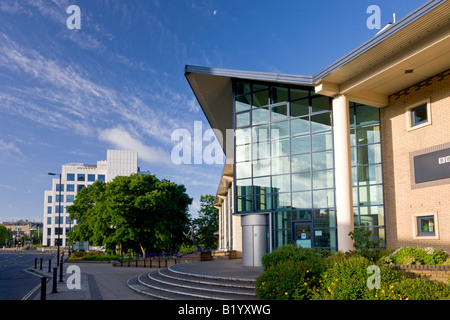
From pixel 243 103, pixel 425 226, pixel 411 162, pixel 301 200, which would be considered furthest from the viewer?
A: pixel 243 103

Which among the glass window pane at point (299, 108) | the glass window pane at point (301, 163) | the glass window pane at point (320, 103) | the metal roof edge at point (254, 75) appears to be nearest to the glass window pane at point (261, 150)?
the glass window pane at point (301, 163)

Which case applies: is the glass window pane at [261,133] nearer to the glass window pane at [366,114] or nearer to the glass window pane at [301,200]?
the glass window pane at [301,200]

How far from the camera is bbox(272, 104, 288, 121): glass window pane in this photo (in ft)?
71.8

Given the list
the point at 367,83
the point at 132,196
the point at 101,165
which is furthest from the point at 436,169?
the point at 101,165

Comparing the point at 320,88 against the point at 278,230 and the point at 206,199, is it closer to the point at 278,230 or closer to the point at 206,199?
the point at 278,230

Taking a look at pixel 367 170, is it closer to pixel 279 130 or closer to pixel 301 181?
pixel 301 181

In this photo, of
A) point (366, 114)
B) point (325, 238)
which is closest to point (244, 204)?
point (325, 238)

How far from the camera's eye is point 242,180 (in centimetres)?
2288

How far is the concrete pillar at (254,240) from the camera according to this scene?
1969cm

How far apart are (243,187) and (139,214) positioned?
81.3 feet

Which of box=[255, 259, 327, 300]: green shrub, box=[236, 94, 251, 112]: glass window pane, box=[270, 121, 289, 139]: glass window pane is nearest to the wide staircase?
box=[255, 259, 327, 300]: green shrub

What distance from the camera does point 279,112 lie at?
22078 mm

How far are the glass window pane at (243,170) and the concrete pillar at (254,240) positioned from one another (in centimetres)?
314
